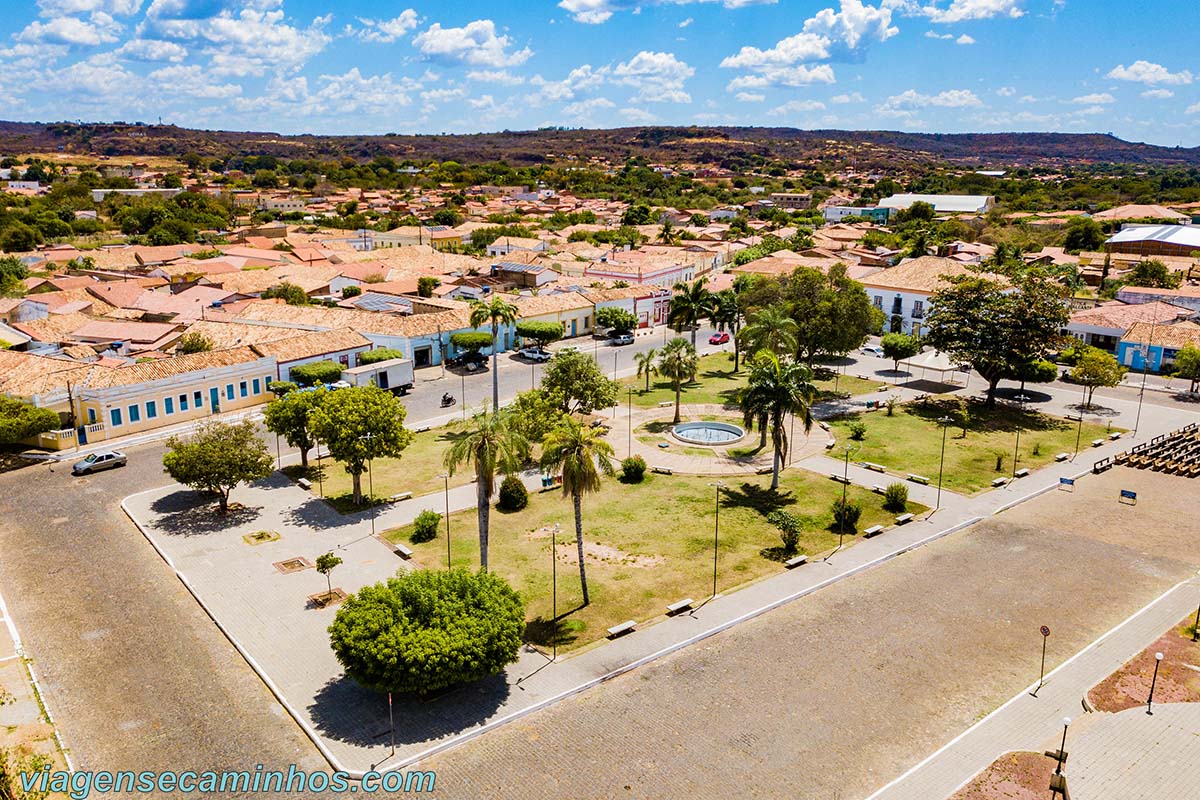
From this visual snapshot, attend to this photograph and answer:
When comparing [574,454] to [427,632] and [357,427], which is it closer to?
[427,632]

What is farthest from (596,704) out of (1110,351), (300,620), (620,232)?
(620,232)

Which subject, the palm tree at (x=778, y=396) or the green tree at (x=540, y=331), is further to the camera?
the green tree at (x=540, y=331)

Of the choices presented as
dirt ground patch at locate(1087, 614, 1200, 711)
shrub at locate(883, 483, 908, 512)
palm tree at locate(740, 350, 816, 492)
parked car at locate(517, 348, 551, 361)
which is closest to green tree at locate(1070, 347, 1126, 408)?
shrub at locate(883, 483, 908, 512)

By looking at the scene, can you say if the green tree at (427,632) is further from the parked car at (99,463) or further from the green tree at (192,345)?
the green tree at (192,345)

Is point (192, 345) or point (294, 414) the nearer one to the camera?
point (294, 414)

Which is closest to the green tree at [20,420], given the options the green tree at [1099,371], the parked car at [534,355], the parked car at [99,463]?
the parked car at [99,463]

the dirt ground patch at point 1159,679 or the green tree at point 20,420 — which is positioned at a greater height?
the green tree at point 20,420

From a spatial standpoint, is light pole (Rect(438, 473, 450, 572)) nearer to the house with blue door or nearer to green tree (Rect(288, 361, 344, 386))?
green tree (Rect(288, 361, 344, 386))

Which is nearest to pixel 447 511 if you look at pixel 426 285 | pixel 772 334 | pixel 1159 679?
pixel 772 334
